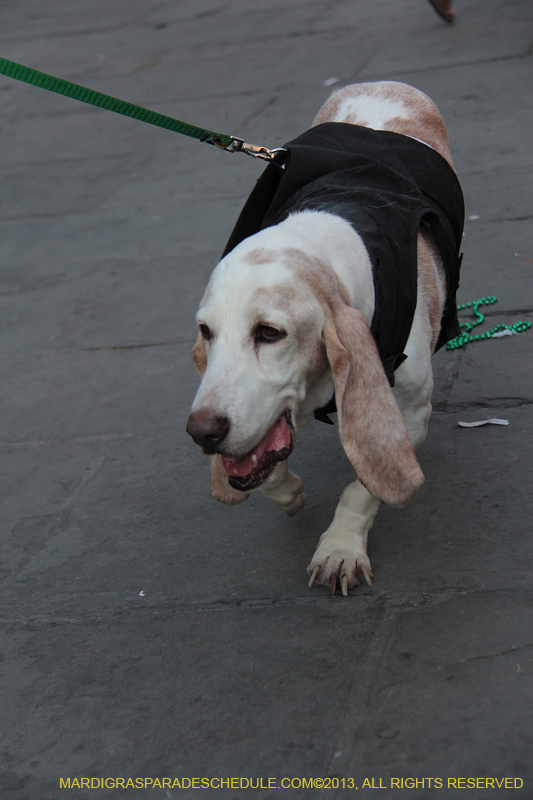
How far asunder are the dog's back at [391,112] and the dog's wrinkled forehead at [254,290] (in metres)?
1.43

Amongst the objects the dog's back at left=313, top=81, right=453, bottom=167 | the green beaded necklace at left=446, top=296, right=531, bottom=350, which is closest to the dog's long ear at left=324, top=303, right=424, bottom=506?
the dog's back at left=313, top=81, right=453, bottom=167

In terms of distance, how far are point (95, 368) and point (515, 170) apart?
10.7ft

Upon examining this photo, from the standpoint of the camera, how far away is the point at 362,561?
280 centimetres

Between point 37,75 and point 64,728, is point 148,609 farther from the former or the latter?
point 37,75

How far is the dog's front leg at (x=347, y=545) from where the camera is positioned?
110 inches

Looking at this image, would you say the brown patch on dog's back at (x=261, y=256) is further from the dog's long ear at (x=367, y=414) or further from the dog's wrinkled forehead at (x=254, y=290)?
the dog's long ear at (x=367, y=414)

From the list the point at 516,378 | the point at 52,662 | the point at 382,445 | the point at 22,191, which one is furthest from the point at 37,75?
the point at 22,191

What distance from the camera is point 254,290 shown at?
92.0 inches

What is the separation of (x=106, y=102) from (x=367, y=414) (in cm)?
164

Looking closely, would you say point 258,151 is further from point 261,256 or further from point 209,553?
point 209,553

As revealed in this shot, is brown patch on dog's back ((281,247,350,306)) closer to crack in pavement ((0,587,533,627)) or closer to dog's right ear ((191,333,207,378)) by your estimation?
dog's right ear ((191,333,207,378))

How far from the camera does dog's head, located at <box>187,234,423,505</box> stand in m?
2.27

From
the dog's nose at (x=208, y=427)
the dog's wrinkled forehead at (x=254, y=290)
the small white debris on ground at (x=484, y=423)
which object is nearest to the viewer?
the dog's nose at (x=208, y=427)

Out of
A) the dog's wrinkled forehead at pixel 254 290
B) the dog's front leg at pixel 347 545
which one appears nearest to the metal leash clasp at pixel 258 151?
the dog's wrinkled forehead at pixel 254 290
